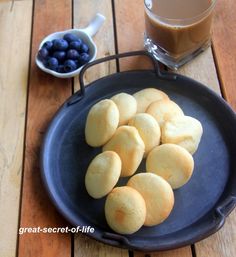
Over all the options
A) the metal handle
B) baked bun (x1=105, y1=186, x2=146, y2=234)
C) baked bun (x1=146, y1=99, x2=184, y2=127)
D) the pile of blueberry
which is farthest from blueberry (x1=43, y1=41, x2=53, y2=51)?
baked bun (x1=105, y1=186, x2=146, y2=234)

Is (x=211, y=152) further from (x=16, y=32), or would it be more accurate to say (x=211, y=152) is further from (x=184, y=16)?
(x=16, y=32)

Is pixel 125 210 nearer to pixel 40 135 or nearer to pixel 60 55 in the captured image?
pixel 40 135

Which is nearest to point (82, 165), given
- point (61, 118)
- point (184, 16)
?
point (61, 118)

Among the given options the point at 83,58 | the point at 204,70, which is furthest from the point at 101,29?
the point at 204,70

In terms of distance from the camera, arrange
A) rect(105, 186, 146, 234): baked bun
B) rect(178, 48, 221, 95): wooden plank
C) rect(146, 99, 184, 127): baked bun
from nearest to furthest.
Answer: rect(105, 186, 146, 234): baked bun → rect(146, 99, 184, 127): baked bun → rect(178, 48, 221, 95): wooden plank

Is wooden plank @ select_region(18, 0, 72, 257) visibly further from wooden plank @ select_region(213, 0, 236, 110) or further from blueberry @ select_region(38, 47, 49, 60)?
wooden plank @ select_region(213, 0, 236, 110)

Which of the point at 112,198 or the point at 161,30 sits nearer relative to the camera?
the point at 112,198

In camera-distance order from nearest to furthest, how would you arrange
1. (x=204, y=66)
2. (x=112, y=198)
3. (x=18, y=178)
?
(x=112, y=198), (x=18, y=178), (x=204, y=66)
